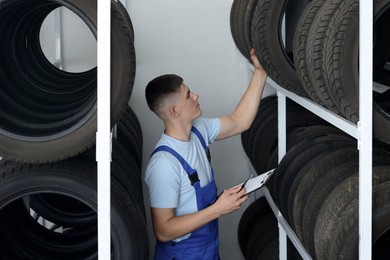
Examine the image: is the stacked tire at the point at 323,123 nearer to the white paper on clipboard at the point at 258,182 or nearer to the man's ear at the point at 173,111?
the white paper on clipboard at the point at 258,182

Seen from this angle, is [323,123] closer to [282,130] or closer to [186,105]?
[282,130]

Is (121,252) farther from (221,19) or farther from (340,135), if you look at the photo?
(221,19)

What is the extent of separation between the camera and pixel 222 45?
535 centimetres

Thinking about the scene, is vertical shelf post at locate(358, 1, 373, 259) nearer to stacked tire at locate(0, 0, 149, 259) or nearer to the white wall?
stacked tire at locate(0, 0, 149, 259)

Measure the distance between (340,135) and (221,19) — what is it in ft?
6.26

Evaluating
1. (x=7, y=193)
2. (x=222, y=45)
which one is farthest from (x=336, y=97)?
(x=222, y=45)

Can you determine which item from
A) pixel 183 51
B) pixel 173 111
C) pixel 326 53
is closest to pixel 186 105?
pixel 173 111

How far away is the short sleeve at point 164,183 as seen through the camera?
358cm

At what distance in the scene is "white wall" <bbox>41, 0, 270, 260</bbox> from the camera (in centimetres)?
529

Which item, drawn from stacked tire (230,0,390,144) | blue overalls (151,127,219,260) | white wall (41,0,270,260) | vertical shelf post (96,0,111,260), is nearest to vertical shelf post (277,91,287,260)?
stacked tire (230,0,390,144)

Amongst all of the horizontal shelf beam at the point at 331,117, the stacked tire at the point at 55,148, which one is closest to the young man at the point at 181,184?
the stacked tire at the point at 55,148

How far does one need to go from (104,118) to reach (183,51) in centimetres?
253

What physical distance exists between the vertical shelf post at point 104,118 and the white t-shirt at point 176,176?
2.11 feet

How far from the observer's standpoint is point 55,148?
9.47ft
